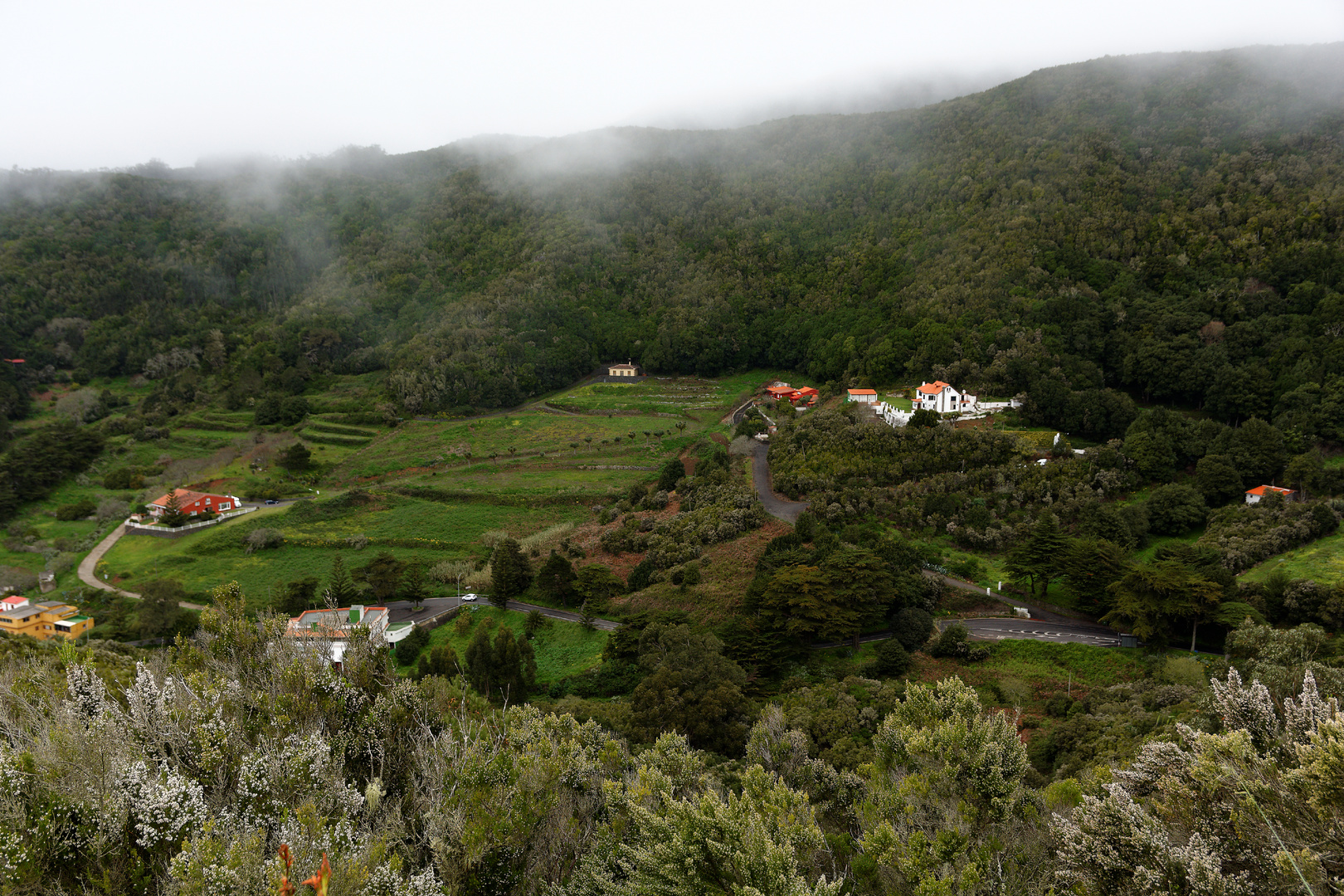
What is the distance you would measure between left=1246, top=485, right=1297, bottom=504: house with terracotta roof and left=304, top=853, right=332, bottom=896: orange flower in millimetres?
46514

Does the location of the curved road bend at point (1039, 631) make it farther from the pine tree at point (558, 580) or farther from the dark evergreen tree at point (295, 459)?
the dark evergreen tree at point (295, 459)

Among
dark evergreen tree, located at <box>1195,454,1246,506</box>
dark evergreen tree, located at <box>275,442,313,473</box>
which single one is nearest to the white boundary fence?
dark evergreen tree, located at <box>275,442,313,473</box>

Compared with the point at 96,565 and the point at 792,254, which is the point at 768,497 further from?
the point at 792,254

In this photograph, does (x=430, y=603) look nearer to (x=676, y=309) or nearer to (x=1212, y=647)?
(x=1212, y=647)

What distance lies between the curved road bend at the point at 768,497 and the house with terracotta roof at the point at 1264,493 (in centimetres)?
2482

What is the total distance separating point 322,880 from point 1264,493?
159 ft

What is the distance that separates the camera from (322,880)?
5.86 m

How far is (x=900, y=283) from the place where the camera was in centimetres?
7456

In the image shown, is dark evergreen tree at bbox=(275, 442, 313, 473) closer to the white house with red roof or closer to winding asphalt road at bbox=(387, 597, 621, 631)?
winding asphalt road at bbox=(387, 597, 621, 631)

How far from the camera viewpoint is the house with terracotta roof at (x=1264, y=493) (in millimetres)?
36719

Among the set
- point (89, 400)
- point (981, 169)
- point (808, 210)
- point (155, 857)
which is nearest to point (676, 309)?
point (808, 210)

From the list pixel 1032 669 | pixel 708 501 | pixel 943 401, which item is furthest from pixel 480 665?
pixel 943 401

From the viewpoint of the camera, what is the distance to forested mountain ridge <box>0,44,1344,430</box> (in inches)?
2223

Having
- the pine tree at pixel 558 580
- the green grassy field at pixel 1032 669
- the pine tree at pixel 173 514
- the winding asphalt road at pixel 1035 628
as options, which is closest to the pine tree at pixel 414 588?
the pine tree at pixel 558 580
